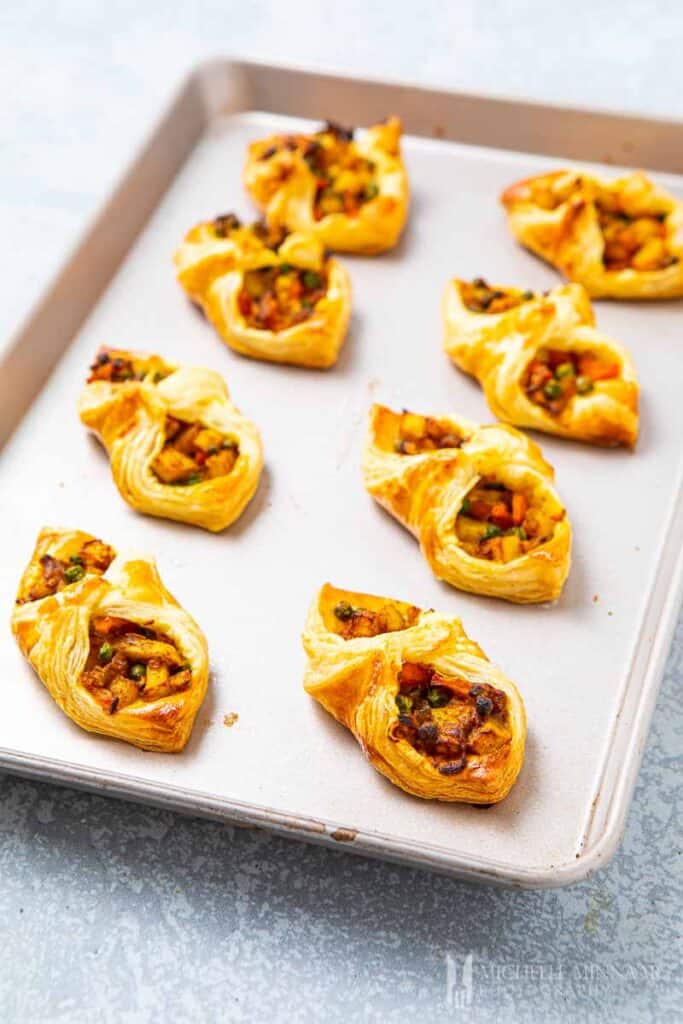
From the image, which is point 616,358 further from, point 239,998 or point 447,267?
point 239,998

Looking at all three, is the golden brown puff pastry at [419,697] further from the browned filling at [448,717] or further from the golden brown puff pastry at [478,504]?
the golden brown puff pastry at [478,504]

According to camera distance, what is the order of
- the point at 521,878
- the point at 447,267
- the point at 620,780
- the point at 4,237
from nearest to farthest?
the point at 521,878
the point at 620,780
the point at 447,267
the point at 4,237

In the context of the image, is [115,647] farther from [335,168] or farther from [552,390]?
[335,168]

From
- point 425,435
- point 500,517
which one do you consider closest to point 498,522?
point 500,517

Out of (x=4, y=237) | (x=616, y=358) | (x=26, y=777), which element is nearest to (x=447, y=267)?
(x=616, y=358)

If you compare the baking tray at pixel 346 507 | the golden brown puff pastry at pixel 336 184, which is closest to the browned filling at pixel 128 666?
the baking tray at pixel 346 507

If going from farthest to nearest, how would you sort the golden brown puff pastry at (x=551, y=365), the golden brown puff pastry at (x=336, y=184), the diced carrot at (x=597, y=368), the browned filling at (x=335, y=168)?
the browned filling at (x=335, y=168), the golden brown puff pastry at (x=336, y=184), the diced carrot at (x=597, y=368), the golden brown puff pastry at (x=551, y=365)
